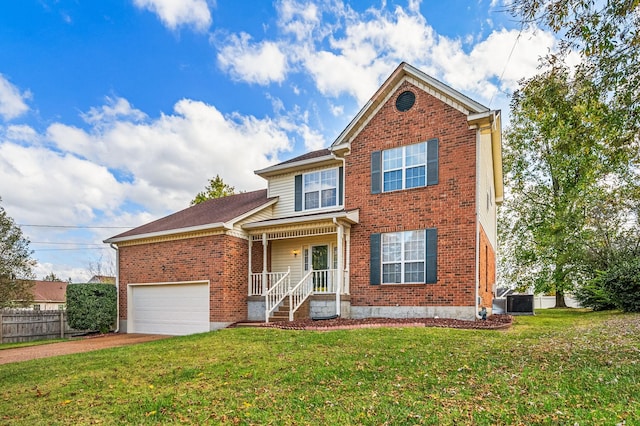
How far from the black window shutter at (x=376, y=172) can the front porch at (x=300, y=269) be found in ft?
5.01

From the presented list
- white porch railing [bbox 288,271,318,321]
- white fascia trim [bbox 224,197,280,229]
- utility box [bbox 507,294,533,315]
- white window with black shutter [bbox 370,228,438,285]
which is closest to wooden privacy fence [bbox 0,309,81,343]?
white fascia trim [bbox 224,197,280,229]

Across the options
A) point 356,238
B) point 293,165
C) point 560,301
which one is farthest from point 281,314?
point 560,301

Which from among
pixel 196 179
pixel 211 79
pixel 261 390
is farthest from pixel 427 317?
pixel 196 179

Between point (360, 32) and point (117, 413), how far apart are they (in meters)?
12.5

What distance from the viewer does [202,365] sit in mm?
7215

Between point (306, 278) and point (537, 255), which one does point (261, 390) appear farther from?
point (537, 255)

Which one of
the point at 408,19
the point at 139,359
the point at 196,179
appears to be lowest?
the point at 139,359

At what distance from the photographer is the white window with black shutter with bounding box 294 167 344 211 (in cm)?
1503

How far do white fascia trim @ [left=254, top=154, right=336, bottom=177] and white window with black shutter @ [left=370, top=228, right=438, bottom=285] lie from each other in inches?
144

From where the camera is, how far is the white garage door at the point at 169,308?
14.2m

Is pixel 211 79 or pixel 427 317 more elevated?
pixel 211 79

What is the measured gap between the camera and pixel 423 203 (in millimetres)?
12602

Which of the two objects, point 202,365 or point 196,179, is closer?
point 202,365

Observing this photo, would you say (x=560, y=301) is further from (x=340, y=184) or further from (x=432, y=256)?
(x=340, y=184)
